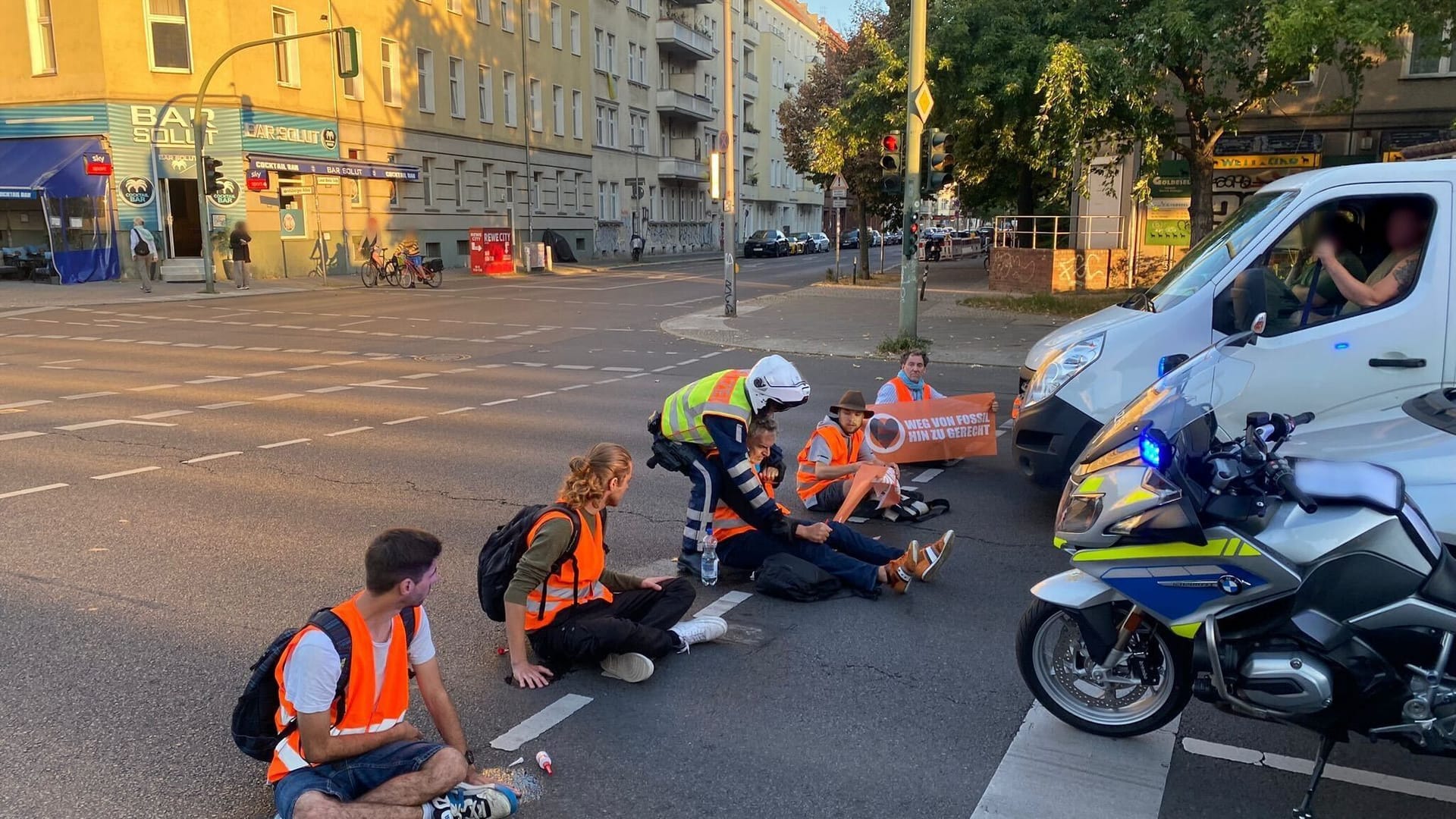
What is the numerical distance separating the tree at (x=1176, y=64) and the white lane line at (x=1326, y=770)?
39.9ft

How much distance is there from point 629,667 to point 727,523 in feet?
4.57

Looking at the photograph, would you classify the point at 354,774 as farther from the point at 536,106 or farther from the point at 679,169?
the point at 679,169

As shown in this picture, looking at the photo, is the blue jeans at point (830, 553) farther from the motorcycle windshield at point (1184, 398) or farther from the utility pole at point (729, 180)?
the utility pole at point (729, 180)

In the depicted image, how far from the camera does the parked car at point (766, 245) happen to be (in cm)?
6097

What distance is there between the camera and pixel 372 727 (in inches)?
133

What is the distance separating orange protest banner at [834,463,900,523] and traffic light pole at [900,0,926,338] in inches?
381

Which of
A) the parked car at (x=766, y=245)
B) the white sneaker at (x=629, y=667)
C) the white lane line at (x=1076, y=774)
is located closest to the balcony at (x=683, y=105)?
the parked car at (x=766, y=245)

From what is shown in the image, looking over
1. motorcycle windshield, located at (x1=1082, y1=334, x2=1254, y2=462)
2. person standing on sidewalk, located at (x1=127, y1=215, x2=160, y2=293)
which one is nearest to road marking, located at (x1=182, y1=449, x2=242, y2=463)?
motorcycle windshield, located at (x1=1082, y1=334, x2=1254, y2=462)

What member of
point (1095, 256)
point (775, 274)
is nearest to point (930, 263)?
point (775, 274)

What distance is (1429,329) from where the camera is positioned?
5387 mm

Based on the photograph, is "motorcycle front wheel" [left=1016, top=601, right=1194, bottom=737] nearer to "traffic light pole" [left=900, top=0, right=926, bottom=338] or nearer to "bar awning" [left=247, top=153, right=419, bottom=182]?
"traffic light pole" [left=900, top=0, right=926, bottom=338]

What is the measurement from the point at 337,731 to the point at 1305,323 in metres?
5.15

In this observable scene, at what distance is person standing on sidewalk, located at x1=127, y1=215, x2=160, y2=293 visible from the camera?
27953 mm

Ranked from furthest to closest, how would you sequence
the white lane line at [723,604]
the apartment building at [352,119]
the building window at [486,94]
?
the building window at [486,94]
the apartment building at [352,119]
the white lane line at [723,604]
